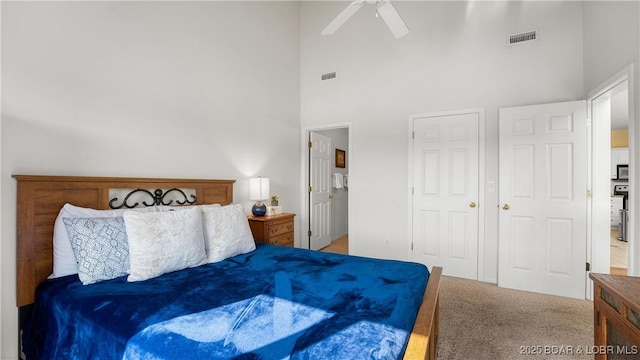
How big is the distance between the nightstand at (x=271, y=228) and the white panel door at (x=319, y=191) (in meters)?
1.18

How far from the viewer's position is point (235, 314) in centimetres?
128

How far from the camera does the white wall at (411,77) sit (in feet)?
10.5

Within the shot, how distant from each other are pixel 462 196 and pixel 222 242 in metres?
2.92

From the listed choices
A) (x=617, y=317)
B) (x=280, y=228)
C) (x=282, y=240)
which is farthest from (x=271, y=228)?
(x=617, y=317)

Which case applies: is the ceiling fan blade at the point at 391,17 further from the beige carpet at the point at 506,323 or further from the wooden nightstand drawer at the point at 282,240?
the beige carpet at the point at 506,323

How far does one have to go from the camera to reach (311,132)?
4.69 metres

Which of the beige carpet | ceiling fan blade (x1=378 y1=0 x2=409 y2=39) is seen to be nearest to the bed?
the beige carpet

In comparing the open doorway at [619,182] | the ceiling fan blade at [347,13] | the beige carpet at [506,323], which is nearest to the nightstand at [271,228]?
the beige carpet at [506,323]

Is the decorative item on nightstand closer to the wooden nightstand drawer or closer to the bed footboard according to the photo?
the wooden nightstand drawer

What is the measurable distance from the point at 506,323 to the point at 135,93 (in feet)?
12.1

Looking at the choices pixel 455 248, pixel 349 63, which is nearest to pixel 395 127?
pixel 349 63

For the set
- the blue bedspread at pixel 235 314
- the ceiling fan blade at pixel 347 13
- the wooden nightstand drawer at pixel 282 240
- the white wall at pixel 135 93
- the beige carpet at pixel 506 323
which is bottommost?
the beige carpet at pixel 506 323

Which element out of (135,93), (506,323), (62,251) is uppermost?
(135,93)

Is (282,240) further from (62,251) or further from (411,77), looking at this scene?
(411,77)
